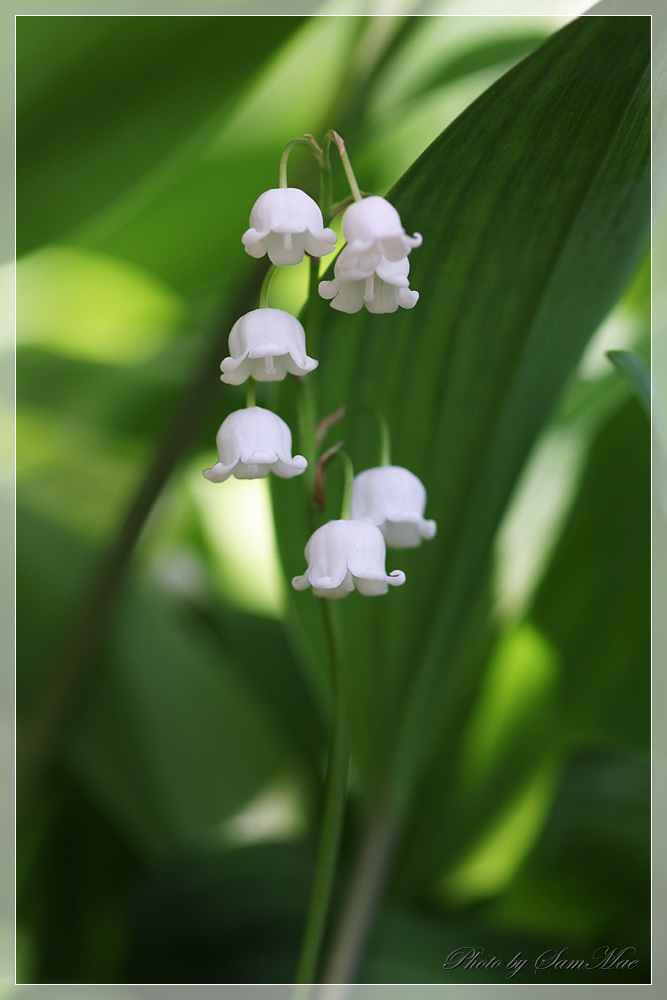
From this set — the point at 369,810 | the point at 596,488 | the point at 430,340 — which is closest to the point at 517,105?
the point at 430,340

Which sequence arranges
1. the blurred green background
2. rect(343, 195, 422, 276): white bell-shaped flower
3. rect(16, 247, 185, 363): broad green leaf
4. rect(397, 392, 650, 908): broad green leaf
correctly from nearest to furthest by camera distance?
rect(343, 195, 422, 276): white bell-shaped flower → the blurred green background → rect(397, 392, 650, 908): broad green leaf → rect(16, 247, 185, 363): broad green leaf

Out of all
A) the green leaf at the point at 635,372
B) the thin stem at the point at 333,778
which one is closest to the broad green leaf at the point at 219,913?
the thin stem at the point at 333,778

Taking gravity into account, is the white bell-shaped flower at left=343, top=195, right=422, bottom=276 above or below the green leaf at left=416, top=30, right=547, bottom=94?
below

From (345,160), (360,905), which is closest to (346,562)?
(345,160)

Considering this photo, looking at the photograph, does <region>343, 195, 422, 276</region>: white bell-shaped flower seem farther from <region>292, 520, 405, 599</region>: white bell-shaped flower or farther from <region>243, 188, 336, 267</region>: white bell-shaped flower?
<region>292, 520, 405, 599</region>: white bell-shaped flower

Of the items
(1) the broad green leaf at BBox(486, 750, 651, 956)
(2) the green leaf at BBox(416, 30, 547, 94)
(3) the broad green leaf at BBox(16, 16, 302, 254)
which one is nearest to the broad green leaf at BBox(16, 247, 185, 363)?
(3) the broad green leaf at BBox(16, 16, 302, 254)

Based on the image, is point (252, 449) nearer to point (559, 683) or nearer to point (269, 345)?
point (269, 345)
